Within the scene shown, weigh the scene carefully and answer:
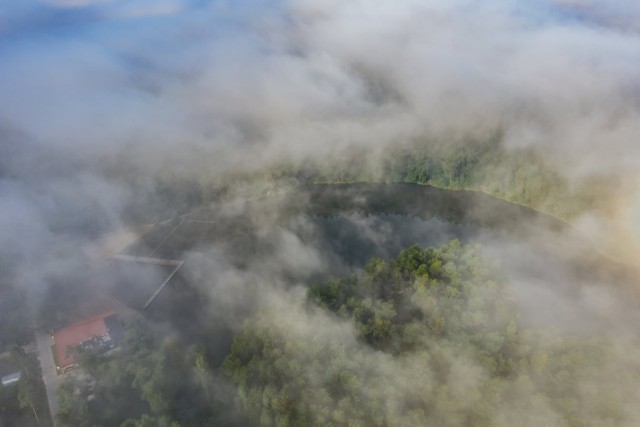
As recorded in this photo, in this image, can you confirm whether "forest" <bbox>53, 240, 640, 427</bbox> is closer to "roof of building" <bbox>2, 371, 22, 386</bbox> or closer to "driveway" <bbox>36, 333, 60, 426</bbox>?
"driveway" <bbox>36, 333, 60, 426</bbox>

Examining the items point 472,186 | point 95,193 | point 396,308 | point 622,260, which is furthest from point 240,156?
point 622,260

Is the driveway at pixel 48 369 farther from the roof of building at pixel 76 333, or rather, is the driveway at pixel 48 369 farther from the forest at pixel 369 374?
the forest at pixel 369 374

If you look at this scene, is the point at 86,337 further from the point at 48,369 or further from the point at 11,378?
the point at 11,378

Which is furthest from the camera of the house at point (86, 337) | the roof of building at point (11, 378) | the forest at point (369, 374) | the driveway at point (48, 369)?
the house at point (86, 337)

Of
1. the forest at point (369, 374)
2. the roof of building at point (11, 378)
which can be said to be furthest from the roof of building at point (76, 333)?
the forest at point (369, 374)

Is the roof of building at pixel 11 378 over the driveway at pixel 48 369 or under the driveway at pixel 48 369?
over
